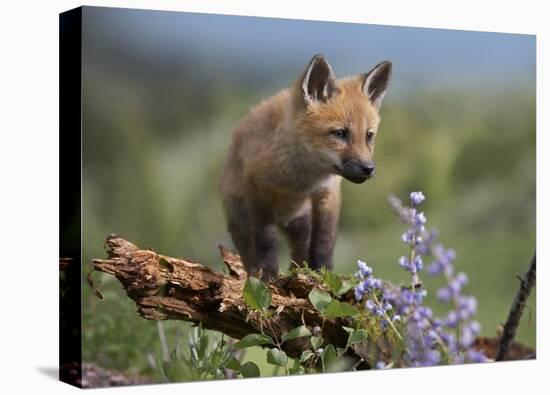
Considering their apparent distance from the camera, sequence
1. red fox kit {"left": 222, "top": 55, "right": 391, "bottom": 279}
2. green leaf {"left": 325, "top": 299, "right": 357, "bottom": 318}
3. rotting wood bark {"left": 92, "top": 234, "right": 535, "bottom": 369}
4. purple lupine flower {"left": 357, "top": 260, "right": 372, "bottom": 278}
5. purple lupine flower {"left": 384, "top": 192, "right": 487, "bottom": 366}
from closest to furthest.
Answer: purple lupine flower {"left": 384, "top": 192, "right": 487, "bottom": 366}
rotting wood bark {"left": 92, "top": 234, "right": 535, "bottom": 369}
green leaf {"left": 325, "top": 299, "right": 357, "bottom": 318}
red fox kit {"left": 222, "top": 55, "right": 391, "bottom": 279}
purple lupine flower {"left": 357, "top": 260, "right": 372, "bottom": 278}

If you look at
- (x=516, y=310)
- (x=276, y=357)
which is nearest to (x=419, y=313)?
(x=276, y=357)

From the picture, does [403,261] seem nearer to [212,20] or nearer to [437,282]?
[437,282]

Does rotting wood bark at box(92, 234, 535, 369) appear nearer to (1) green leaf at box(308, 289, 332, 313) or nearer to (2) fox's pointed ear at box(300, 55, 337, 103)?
(1) green leaf at box(308, 289, 332, 313)

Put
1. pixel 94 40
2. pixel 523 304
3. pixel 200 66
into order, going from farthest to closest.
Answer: pixel 523 304 → pixel 200 66 → pixel 94 40

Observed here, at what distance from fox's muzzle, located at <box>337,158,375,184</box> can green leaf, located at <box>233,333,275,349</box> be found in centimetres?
104

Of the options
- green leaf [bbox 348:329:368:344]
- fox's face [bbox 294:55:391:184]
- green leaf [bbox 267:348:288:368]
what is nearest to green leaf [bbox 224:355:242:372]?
green leaf [bbox 267:348:288:368]

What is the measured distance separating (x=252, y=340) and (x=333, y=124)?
4.34ft

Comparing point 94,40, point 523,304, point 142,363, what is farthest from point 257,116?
point 523,304

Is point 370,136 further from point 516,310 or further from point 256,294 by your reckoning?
point 516,310

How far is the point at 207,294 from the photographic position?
5.64 metres

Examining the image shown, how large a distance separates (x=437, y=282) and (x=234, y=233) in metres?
A: 1.48

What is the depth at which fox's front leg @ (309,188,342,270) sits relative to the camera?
20.0ft

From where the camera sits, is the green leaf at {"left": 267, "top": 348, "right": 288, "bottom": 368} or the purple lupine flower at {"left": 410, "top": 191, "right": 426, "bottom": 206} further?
the purple lupine flower at {"left": 410, "top": 191, "right": 426, "bottom": 206}

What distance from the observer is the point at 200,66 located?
578 cm
